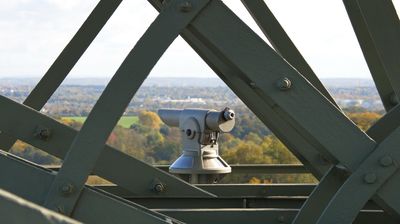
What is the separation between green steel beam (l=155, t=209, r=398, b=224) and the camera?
18.0ft

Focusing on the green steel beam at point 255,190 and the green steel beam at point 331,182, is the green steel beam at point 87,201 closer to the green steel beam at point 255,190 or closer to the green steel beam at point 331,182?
the green steel beam at point 331,182

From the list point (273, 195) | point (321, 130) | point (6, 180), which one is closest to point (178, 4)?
point (321, 130)

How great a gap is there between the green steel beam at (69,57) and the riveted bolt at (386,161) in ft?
9.61

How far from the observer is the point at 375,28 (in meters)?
5.05

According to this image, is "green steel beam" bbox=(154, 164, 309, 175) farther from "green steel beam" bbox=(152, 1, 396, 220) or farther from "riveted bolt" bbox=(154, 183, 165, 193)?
"green steel beam" bbox=(152, 1, 396, 220)

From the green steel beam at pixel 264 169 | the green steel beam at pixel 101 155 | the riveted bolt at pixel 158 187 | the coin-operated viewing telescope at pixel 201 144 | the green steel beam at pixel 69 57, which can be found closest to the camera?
the green steel beam at pixel 101 155

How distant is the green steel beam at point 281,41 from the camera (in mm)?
6352

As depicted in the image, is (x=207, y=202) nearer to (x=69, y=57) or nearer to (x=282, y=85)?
(x=69, y=57)

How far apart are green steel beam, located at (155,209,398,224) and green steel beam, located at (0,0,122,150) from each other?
1764 millimetres

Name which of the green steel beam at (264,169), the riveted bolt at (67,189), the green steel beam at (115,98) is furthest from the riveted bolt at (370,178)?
the green steel beam at (264,169)

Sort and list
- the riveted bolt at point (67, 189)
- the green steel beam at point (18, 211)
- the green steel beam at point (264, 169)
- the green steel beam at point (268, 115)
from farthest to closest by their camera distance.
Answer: the green steel beam at point (264, 169) < the green steel beam at point (268, 115) < the riveted bolt at point (67, 189) < the green steel beam at point (18, 211)

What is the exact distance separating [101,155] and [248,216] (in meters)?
1.18

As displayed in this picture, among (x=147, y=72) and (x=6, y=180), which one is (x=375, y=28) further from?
(x=6, y=180)

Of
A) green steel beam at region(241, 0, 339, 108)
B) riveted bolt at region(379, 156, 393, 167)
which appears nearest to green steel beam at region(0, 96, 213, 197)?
green steel beam at region(241, 0, 339, 108)
